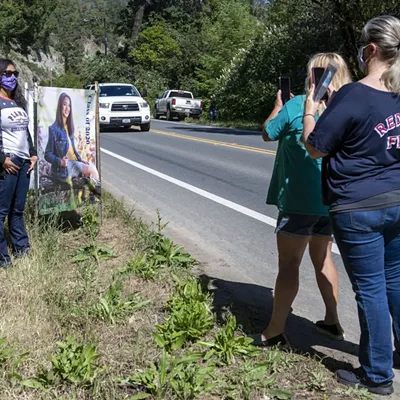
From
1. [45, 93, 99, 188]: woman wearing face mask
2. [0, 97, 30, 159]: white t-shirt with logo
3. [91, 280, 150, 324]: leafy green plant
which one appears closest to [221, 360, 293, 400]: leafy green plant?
[91, 280, 150, 324]: leafy green plant

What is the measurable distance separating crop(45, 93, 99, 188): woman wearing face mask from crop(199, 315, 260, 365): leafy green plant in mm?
2891

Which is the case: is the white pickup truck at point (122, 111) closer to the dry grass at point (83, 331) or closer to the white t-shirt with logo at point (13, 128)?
the dry grass at point (83, 331)

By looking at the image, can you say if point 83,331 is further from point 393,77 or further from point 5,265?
point 393,77

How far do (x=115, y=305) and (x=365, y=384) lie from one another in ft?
5.73

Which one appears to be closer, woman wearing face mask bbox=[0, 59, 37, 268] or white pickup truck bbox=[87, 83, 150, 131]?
woman wearing face mask bbox=[0, 59, 37, 268]

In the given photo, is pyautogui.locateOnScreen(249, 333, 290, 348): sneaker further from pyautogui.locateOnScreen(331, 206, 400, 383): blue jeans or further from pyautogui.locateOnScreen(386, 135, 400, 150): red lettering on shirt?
pyautogui.locateOnScreen(386, 135, 400, 150): red lettering on shirt

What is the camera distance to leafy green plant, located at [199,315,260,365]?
351 cm

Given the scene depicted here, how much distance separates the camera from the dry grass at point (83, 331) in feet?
10.4

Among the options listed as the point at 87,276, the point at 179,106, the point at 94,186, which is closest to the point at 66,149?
the point at 94,186

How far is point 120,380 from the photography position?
3.21 m

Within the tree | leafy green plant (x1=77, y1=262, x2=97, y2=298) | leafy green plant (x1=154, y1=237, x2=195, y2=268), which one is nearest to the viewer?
leafy green plant (x1=77, y1=262, x2=97, y2=298)

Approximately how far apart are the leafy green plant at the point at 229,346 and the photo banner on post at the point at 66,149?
282cm

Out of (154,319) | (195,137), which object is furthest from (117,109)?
(154,319)

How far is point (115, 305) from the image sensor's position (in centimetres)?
412
